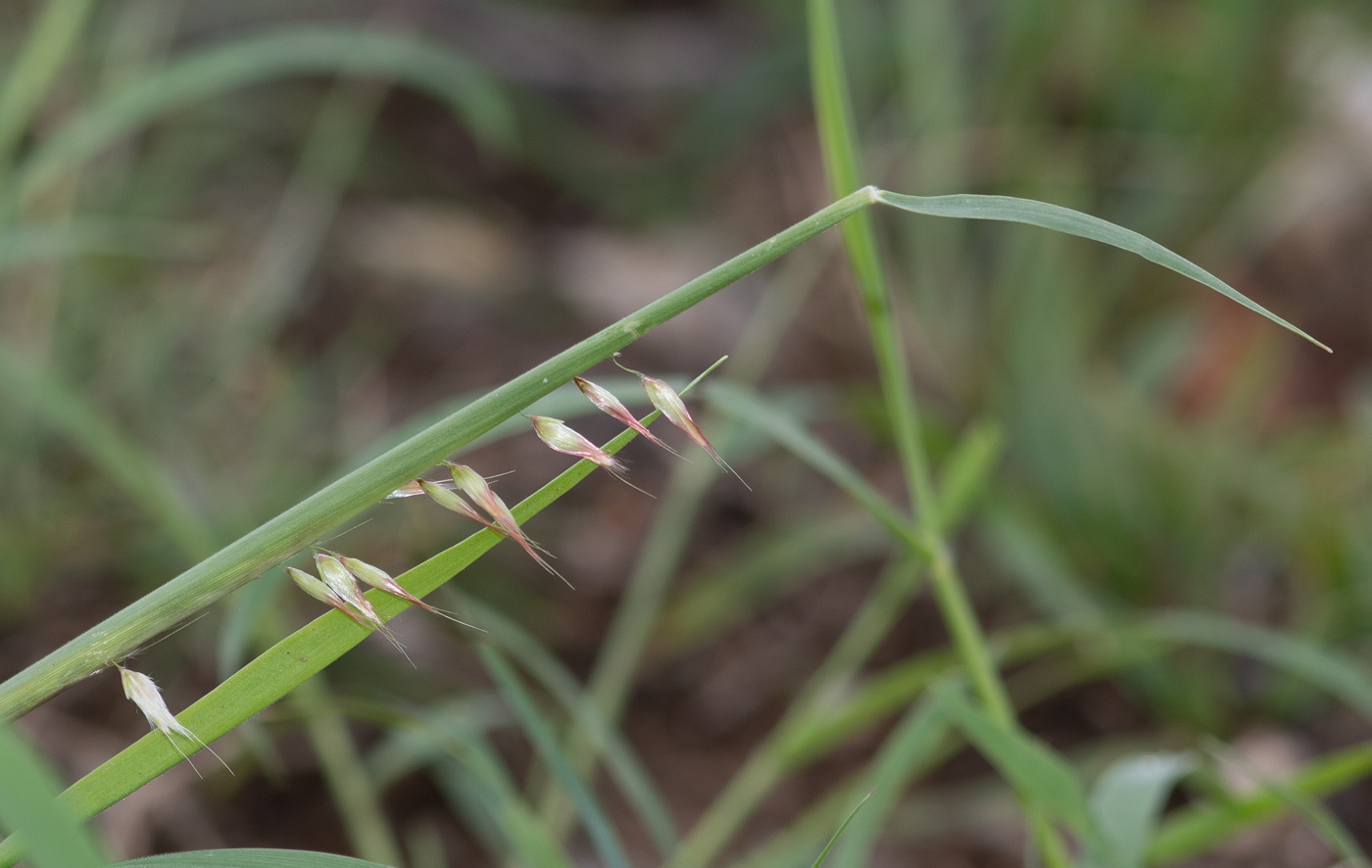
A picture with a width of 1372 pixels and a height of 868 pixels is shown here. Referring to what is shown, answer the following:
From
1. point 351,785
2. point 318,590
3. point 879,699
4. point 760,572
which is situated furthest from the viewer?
point 760,572

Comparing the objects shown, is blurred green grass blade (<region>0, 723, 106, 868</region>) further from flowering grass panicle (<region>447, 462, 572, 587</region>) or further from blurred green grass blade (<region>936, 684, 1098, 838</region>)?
blurred green grass blade (<region>936, 684, 1098, 838</region>)

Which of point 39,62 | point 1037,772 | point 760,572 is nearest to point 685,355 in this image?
point 760,572

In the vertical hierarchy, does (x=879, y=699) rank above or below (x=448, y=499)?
below

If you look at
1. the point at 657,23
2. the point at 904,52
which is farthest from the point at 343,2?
the point at 904,52

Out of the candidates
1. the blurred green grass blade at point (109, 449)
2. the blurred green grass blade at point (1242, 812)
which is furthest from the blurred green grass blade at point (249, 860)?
the blurred green grass blade at point (1242, 812)

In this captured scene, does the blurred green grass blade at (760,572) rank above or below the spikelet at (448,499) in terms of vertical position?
below

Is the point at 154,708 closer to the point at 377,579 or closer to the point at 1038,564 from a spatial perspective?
the point at 377,579

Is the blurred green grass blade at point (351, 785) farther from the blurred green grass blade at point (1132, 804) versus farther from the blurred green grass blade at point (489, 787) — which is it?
the blurred green grass blade at point (1132, 804)
